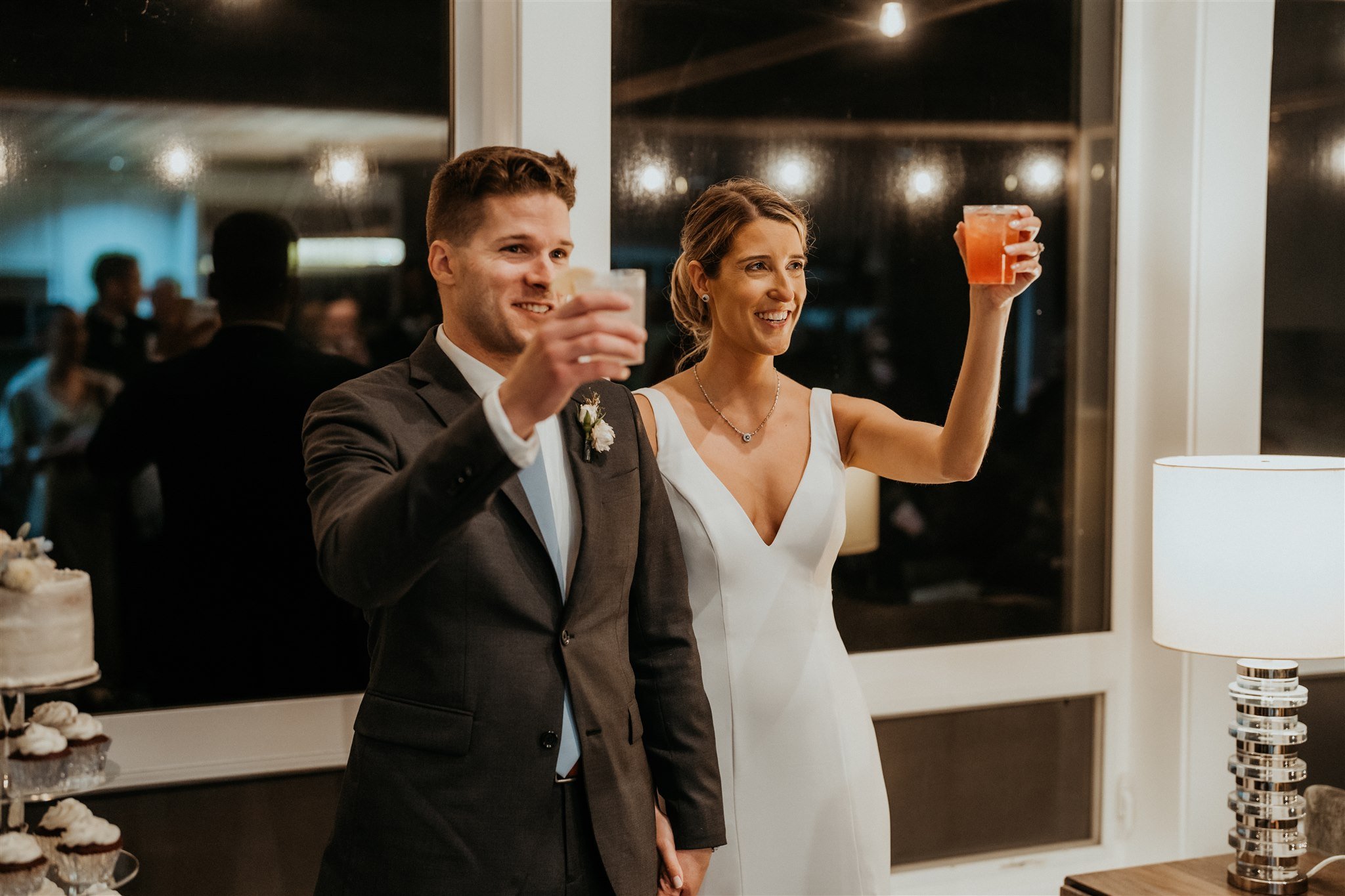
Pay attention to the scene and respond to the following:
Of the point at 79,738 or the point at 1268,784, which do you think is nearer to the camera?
the point at 79,738

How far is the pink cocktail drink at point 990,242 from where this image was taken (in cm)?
175

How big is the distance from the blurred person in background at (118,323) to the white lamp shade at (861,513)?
1560mm

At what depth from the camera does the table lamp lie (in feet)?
7.19

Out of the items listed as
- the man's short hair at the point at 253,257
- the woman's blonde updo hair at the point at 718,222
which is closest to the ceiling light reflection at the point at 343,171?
the man's short hair at the point at 253,257

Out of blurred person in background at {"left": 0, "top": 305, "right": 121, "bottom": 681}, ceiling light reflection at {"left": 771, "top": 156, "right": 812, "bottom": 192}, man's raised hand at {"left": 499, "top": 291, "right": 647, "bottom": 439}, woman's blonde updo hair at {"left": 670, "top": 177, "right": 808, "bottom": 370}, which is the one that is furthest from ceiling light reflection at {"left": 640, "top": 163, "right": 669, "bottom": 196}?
man's raised hand at {"left": 499, "top": 291, "right": 647, "bottom": 439}

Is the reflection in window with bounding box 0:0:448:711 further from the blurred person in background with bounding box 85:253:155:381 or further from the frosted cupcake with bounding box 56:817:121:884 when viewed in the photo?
the frosted cupcake with bounding box 56:817:121:884

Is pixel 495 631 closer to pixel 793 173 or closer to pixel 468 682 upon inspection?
pixel 468 682

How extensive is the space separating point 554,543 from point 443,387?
26 cm

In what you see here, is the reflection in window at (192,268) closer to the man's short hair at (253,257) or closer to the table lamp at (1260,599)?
the man's short hair at (253,257)

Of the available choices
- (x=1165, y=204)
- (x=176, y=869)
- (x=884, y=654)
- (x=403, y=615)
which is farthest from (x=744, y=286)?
(x=176, y=869)

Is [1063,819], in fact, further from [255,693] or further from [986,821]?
[255,693]

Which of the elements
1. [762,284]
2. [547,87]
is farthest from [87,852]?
Answer: [547,87]

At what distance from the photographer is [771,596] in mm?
2119

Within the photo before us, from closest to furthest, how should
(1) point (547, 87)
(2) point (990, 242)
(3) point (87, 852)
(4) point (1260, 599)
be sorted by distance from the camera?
(2) point (990, 242)
(3) point (87, 852)
(4) point (1260, 599)
(1) point (547, 87)
